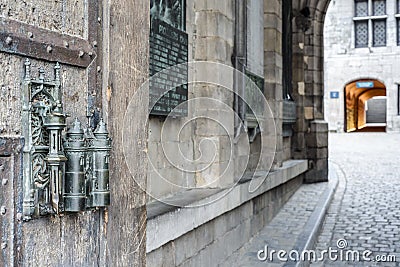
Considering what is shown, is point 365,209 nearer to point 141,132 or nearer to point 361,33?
point 141,132

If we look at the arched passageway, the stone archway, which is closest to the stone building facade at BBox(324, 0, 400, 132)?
the arched passageway

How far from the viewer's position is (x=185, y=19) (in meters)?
3.92

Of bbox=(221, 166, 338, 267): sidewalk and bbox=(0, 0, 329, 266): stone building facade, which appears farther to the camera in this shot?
bbox=(221, 166, 338, 267): sidewalk

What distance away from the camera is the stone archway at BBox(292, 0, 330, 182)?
385 inches

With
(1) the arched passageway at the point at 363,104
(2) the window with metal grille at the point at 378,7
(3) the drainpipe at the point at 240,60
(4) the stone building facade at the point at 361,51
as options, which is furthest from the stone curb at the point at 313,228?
(2) the window with metal grille at the point at 378,7

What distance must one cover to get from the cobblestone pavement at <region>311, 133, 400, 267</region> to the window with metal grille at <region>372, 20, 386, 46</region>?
9.61 metres

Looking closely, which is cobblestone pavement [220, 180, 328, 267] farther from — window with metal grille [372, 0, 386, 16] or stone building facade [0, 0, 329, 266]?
window with metal grille [372, 0, 386, 16]

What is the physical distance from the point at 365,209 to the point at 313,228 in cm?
214

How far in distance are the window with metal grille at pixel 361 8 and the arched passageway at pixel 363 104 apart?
2.92 metres

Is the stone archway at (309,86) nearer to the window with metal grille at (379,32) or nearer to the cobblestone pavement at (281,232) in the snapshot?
the cobblestone pavement at (281,232)

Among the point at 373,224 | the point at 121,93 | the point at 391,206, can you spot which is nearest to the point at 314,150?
the point at 391,206

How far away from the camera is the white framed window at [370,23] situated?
927 inches

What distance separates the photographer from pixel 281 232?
18.0 ft

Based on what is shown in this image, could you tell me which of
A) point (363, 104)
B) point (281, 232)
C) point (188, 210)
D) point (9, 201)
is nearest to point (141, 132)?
point (9, 201)
